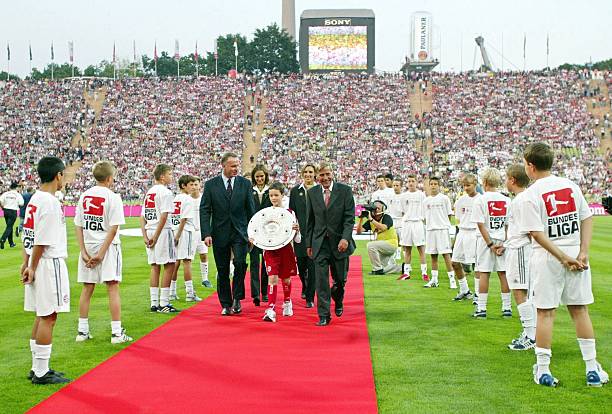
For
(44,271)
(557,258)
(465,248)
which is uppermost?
(557,258)

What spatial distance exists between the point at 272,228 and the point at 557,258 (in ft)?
16.0

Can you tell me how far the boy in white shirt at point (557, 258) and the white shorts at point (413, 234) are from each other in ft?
28.4

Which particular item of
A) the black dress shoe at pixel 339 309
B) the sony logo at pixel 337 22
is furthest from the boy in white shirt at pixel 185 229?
the sony logo at pixel 337 22

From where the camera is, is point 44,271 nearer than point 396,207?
Yes

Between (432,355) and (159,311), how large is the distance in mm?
4850

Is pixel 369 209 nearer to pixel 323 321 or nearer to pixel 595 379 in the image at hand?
pixel 323 321

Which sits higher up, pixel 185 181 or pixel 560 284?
pixel 185 181

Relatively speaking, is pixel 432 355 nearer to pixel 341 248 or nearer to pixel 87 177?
pixel 341 248

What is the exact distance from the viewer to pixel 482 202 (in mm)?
10219

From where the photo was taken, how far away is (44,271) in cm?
679

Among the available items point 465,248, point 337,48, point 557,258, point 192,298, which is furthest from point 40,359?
point 337,48

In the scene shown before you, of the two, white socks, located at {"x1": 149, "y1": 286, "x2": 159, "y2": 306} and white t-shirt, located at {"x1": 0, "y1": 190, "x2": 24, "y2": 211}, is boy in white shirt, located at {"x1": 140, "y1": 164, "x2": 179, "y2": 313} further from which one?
white t-shirt, located at {"x1": 0, "y1": 190, "x2": 24, "y2": 211}

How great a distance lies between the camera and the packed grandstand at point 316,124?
52781 mm

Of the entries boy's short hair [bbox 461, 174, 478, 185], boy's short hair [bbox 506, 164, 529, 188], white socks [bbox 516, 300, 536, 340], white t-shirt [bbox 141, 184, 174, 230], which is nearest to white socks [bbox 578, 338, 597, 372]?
white socks [bbox 516, 300, 536, 340]
